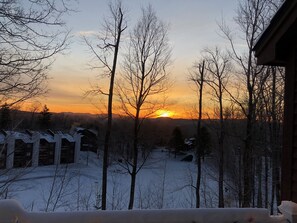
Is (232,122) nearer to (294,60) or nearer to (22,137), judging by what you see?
(22,137)

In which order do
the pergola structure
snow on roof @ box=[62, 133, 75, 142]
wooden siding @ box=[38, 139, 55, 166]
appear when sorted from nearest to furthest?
the pergola structure
wooden siding @ box=[38, 139, 55, 166]
snow on roof @ box=[62, 133, 75, 142]

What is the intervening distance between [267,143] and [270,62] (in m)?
13.9

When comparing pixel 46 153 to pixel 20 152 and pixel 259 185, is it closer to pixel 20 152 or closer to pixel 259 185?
pixel 259 185

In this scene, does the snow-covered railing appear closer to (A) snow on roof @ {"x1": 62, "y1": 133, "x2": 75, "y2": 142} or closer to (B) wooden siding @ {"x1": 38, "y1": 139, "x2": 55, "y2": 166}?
(B) wooden siding @ {"x1": 38, "y1": 139, "x2": 55, "y2": 166}

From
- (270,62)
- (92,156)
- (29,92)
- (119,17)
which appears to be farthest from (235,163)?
(92,156)

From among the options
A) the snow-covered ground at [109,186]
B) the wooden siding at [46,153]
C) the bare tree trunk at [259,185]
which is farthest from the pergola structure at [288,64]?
the wooden siding at [46,153]

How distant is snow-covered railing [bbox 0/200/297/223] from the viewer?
6.93 feet

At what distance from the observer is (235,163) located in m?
22.1

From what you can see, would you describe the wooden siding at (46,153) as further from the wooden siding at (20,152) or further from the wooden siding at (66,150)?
the wooden siding at (20,152)

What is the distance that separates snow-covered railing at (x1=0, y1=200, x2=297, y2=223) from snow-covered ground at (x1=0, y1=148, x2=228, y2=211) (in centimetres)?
631

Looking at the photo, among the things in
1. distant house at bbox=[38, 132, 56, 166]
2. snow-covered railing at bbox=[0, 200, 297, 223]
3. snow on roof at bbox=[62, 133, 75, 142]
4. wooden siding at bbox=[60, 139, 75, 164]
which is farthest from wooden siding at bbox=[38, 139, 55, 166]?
snow-covered railing at bbox=[0, 200, 297, 223]

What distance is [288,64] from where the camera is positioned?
3449 millimetres

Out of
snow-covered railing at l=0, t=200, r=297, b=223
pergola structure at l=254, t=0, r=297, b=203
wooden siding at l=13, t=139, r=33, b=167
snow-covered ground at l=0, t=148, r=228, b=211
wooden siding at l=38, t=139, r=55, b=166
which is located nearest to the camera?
snow-covered railing at l=0, t=200, r=297, b=223

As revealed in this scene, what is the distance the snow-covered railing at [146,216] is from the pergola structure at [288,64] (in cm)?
56
